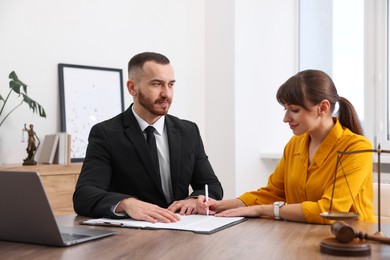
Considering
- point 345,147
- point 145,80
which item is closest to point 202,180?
point 145,80

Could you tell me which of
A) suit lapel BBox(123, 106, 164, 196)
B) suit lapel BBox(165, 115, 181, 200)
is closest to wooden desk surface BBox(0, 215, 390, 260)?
suit lapel BBox(123, 106, 164, 196)

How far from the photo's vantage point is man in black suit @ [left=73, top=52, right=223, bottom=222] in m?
2.64

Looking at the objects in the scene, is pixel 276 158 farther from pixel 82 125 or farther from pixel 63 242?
pixel 63 242

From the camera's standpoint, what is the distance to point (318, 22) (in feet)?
18.7

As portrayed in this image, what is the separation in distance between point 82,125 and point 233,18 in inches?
70.6

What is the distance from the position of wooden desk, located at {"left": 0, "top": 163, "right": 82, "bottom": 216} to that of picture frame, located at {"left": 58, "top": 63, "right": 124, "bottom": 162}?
38 cm

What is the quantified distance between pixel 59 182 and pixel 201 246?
2.55 metres

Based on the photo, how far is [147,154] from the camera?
2.67 m

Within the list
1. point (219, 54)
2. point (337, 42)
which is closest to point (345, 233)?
point (219, 54)

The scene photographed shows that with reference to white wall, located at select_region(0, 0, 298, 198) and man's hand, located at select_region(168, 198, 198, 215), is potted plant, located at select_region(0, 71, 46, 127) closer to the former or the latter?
white wall, located at select_region(0, 0, 298, 198)

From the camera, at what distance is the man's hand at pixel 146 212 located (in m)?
2.13

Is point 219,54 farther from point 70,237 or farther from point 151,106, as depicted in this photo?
point 70,237

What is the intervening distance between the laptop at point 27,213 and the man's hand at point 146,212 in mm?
370

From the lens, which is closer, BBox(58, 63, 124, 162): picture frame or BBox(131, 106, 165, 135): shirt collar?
BBox(131, 106, 165, 135): shirt collar
